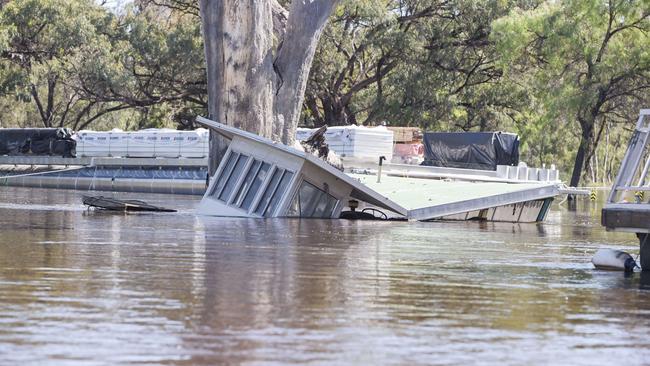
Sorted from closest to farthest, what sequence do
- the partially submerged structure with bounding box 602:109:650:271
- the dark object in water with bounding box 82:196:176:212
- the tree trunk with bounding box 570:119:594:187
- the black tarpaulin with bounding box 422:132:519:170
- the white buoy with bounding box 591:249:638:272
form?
the partially submerged structure with bounding box 602:109:650:271 → the white buoy with bounding box 591:249:638:272 → the dark object in water with bounding box 82:196:176:212 → the black tarpaulin with bounding box 422:132:519:170 → the tree trunk with bounding box 570:119:594:187

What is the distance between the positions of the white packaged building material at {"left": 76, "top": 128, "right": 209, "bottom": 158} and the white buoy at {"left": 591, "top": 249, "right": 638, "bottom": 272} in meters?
40.0

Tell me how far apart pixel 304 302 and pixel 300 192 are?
17273mm

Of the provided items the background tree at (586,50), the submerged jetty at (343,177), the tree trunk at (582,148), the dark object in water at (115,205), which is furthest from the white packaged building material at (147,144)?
the dark object in water at (115,205)

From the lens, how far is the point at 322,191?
28297 millimetres

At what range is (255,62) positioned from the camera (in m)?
32.7

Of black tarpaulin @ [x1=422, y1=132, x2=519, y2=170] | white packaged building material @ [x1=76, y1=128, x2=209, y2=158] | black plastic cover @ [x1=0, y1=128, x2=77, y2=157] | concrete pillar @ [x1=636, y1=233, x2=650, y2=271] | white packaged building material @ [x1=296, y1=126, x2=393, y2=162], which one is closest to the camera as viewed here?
concrete pillar @ [x1=636, y1=233, x2=650, y2=271]

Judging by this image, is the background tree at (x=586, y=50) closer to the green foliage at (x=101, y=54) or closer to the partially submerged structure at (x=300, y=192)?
the green foliage at (x=101, y=54)

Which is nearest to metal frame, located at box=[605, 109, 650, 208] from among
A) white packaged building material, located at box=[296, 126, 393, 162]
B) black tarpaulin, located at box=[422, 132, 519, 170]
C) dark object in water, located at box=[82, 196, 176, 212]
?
dark object in water, located at box=[82, 196, 176, 212]

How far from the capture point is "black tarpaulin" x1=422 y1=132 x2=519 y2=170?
45594mm

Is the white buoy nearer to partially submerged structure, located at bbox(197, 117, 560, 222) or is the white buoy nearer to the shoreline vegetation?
partially submerged structure, located at bbox(197, 117, 560, 222)

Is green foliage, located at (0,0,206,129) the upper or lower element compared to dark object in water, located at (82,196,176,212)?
upper

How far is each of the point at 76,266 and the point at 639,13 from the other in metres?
49.8

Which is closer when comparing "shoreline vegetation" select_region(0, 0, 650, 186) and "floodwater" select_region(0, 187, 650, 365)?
"floodwater" select_region(0, 187, 650, 365)

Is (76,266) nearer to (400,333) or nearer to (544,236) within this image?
(400,333)
